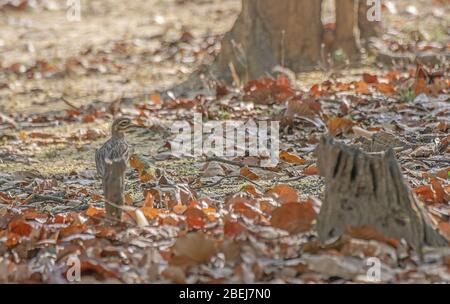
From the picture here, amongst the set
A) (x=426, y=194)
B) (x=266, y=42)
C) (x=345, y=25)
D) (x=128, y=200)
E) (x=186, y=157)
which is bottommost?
(x=186, y=157)

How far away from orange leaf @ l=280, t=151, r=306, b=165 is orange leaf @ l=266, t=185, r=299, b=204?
3.87 ft

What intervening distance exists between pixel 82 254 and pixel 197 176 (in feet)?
6.95

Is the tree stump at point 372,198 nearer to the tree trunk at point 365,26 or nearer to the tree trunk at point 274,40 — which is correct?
the tree trunk at point 274,40

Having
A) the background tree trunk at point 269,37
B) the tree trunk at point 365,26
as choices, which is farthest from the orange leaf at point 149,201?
the tree trunk at point 365,26

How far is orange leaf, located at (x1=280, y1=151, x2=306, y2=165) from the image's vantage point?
22.7 feet

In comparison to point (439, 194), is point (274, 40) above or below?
above

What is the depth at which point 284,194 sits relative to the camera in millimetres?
5438

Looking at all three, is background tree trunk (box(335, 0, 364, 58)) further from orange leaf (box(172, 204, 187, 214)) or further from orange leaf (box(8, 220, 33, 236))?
orange leaf (box(8, 220, 33, 236))

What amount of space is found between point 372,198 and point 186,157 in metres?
3.09

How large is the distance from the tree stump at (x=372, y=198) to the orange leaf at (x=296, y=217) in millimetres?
196

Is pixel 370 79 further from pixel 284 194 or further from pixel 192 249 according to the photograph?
pixel 192 249

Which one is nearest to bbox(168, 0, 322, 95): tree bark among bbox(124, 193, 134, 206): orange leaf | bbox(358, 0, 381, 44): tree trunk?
bbox(358, 0, 381, 44): tree trunk

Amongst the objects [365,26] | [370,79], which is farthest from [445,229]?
[365,26]

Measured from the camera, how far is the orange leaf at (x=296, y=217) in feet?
15.6
